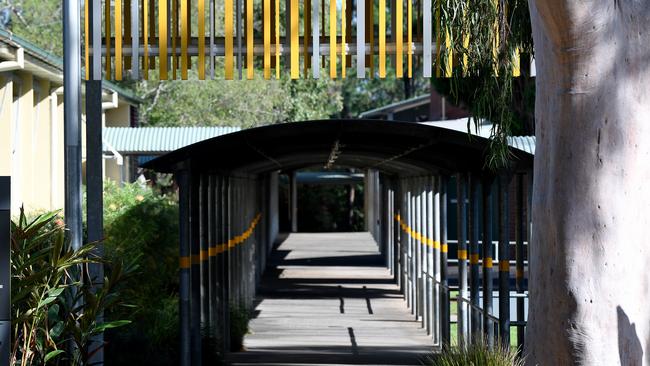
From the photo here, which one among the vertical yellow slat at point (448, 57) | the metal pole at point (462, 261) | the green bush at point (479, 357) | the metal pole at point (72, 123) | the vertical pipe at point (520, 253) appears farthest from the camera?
the metal pole at point (462, 261)

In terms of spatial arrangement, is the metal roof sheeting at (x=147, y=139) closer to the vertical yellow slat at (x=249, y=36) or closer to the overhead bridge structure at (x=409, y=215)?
the overhead bridge structure at (x=409, y=215)

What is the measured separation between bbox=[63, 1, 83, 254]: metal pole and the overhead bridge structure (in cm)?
232

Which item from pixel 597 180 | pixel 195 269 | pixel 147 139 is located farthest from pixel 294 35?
pixel 147 139

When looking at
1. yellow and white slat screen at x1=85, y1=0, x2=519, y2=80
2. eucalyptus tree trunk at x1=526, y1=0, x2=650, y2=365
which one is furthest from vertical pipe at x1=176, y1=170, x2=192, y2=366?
eucalyptus tree trunk at x1=526, y1=0, x2=650, y2=365

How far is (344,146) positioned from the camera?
16.1 meters

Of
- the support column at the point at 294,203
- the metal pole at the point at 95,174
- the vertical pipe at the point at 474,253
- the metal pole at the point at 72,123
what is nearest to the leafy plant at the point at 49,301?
the metal pole at the point at 72,123

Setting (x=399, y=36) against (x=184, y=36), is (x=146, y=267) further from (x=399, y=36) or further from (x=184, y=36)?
(x=399, y=36)

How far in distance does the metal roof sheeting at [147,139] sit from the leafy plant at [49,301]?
1869 cm

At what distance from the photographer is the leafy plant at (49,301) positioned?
9398mm

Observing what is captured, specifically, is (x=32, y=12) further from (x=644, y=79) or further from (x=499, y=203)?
(x=644, y=79)

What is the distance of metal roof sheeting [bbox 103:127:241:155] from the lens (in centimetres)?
2977

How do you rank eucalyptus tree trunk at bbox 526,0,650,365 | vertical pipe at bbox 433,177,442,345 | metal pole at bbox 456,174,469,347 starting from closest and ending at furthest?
eucalyptus tree trunk at bbox 526,0,650,365 → metal pole at bbox 456,174,469,347 → vertical pipe at bbox 433,177,442,345

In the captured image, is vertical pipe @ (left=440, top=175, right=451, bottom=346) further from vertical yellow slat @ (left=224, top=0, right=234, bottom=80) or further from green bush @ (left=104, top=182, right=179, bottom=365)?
vertical yellow slat @ (left=224, top=0, right=234, bottom=80)

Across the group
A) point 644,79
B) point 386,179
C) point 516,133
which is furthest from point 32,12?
point 644,79
